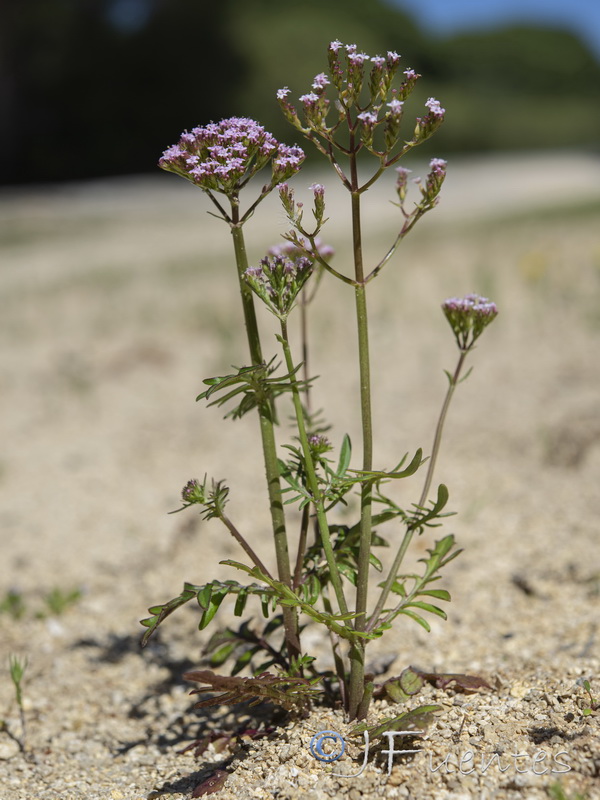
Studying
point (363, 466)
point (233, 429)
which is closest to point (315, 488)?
point (363, 466)

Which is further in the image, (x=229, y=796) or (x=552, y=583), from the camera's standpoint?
(x=552, y=583)

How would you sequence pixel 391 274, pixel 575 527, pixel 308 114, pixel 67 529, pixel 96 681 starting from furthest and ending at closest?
pixel 391 274 < pixel 67 529 < pixel 575 527 < pixel 96 681 < pixel 308 114

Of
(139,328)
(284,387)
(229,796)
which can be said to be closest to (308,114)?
(284,387)

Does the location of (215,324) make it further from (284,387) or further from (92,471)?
(284,387)

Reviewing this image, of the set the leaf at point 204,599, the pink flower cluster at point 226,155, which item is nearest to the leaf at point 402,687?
the leaf at point 204,599

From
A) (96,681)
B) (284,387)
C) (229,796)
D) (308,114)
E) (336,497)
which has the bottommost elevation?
(96,681)

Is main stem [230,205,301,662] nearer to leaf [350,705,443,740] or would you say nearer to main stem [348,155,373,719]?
main stem [348,155,373,719]
